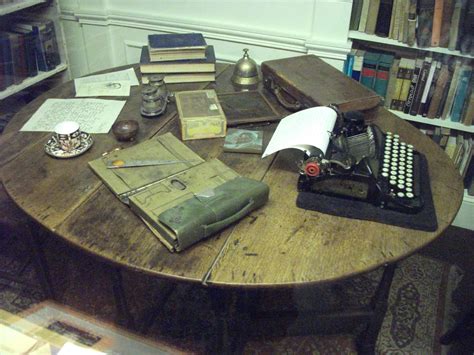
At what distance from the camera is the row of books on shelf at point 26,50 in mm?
2139

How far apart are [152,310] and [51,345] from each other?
3.09 ft

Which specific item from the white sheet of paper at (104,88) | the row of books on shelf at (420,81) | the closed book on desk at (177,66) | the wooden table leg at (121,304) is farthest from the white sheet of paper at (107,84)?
the row of books on shelf at (420,81)

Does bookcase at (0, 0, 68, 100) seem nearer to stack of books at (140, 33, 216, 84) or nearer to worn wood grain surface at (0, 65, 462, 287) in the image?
stack of books at (140, 33, 216, 84)

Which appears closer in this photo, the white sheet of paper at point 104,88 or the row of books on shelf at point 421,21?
the white sheet of paper at point 104,88

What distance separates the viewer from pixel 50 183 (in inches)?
48.1

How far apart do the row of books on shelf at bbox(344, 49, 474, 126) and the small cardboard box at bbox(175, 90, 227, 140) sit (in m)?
0.93

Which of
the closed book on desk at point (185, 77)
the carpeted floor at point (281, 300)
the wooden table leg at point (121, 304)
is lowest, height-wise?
the carpeted floor at point (281, 300)

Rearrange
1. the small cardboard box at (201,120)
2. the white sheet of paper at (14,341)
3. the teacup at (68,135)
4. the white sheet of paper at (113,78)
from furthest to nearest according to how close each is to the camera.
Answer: the white sheet of paper at (113,78)
the small cardboard box at (201,120)
the teacup at (68,135)
the white sheet of paper at (14,341)

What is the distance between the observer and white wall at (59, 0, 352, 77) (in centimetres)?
206

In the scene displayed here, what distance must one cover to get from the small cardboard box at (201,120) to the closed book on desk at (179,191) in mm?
100

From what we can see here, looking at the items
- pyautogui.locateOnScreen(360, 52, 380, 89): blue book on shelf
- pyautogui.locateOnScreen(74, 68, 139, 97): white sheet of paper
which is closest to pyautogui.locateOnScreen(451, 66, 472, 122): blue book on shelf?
pyautogui.locateOnScreen(360, 52, 380, 89): blue book on shelf

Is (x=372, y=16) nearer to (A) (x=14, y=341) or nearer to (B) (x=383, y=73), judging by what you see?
(B) (x=383, y=73)

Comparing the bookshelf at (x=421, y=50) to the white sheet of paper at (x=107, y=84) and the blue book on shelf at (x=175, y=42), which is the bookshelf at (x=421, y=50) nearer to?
the blue book on shelf at (x=175, y=42)

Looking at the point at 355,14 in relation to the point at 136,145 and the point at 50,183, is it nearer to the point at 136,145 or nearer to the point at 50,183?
the point at 136,145
